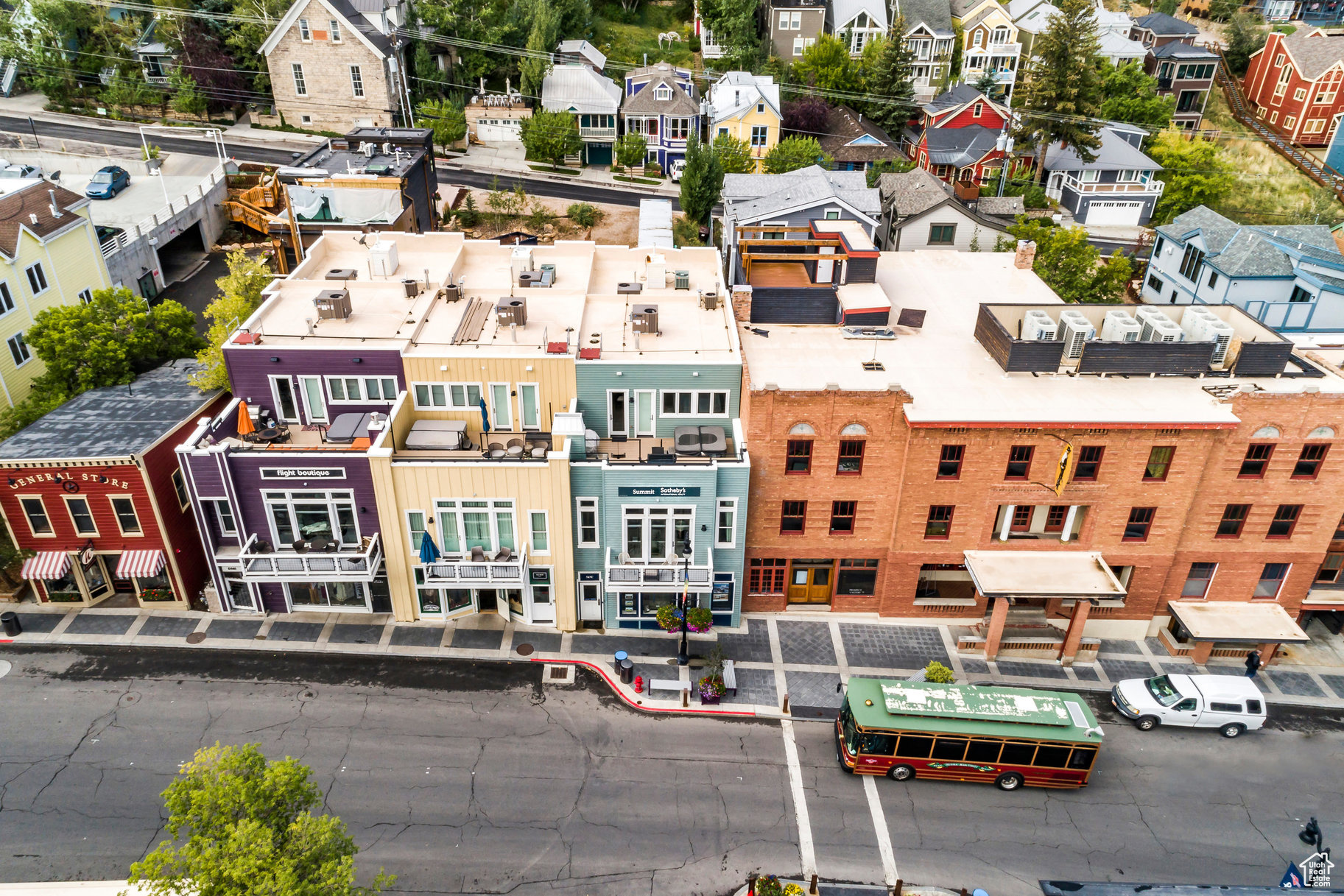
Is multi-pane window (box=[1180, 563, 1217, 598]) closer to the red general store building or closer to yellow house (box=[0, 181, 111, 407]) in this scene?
the red general store building

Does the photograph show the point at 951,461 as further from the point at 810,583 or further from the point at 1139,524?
the point at 1139,524

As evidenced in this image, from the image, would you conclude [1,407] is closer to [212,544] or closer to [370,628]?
[212,544]

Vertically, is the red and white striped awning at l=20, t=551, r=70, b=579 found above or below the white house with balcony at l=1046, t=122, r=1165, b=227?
below

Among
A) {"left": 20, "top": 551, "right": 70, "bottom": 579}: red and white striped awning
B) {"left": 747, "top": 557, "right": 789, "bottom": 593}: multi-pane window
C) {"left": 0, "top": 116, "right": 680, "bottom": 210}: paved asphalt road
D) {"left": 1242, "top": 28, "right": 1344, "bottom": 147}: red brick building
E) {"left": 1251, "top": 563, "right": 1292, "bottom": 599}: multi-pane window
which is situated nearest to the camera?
{"left": 20, "top": 551, "right": 70, "bottom": 579}: red and white striped awning

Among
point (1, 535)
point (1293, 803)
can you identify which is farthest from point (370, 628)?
point (1293, 803)

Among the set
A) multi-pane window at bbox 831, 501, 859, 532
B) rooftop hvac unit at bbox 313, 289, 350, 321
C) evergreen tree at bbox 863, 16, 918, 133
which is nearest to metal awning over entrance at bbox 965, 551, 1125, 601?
multi-pane window at bbox 831, 501, 859, 532

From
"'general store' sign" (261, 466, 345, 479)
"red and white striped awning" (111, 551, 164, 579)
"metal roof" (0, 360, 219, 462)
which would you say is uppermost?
"metal roof" (0, 360, 219, 462)
